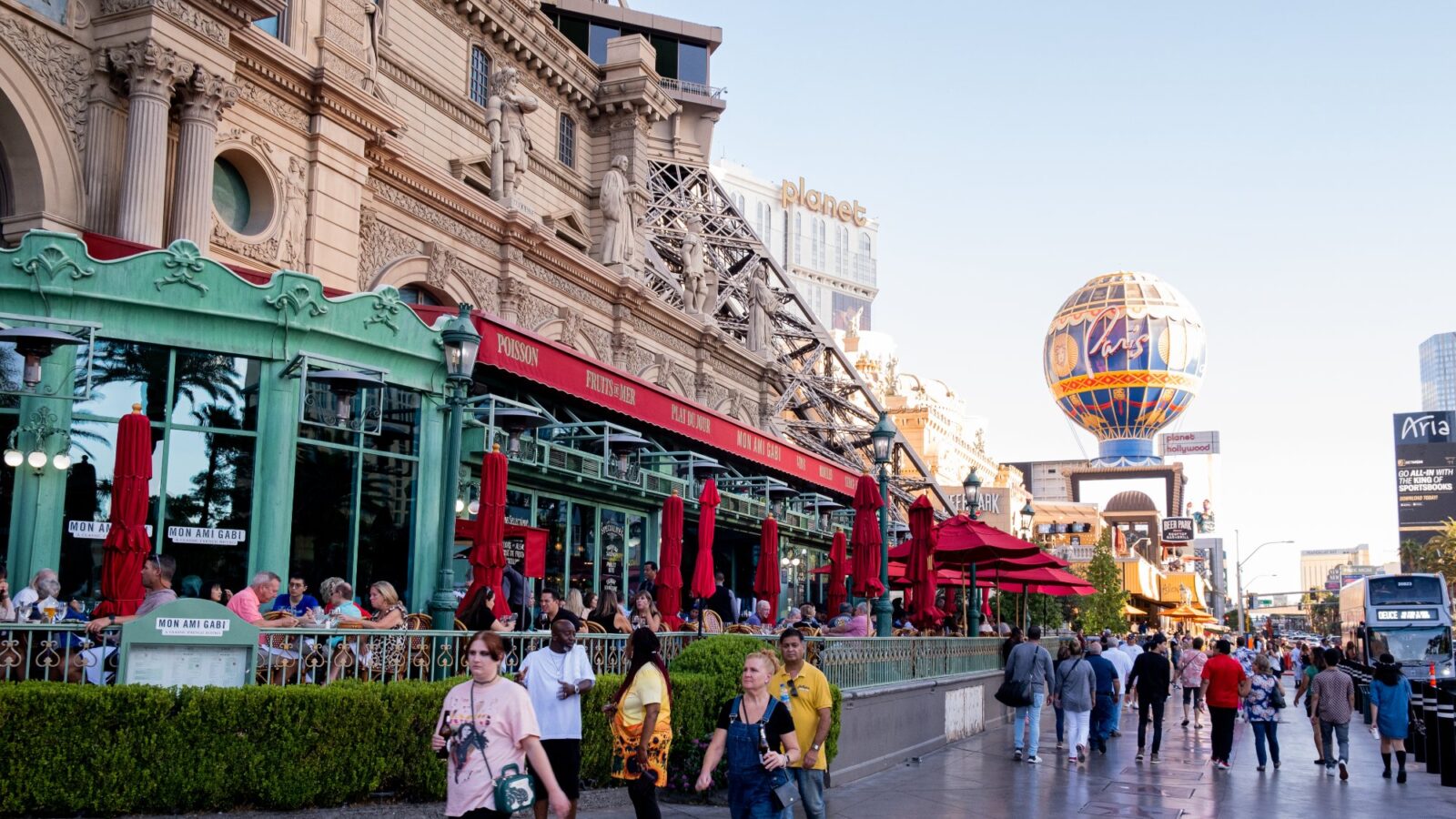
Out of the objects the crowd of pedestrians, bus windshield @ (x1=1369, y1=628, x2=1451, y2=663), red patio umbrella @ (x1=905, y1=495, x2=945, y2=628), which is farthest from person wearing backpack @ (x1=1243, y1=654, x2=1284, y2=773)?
bus windshield @ (x1=1369, y1=628, x2=1451, y2=663)

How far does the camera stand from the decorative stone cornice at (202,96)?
1844cm

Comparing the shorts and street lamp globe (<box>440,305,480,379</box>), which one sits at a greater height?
street lamp globe (<box>440,305,480,379</box>)

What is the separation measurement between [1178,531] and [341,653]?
348ft

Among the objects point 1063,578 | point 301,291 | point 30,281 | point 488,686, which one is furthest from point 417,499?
point 1063,578

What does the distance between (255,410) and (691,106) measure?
4581 cm

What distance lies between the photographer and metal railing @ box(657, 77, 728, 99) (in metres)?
56.6

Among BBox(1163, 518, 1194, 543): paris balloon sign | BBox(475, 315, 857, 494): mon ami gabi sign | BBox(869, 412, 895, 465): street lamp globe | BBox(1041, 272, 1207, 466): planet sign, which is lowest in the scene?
BBox(869, 412, 895, 465): street lamp globe

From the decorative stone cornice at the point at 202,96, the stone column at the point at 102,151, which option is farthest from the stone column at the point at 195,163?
the stone column at the point at 102,151

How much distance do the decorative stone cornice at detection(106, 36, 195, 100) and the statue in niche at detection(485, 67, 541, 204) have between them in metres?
11.2

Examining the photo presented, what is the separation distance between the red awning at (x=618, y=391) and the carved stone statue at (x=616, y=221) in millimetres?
7496

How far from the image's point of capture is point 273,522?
14.6 meters

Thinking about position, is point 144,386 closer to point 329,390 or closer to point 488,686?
point 329,390

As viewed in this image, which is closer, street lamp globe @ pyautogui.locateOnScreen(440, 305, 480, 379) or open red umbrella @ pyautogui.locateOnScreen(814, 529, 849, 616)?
street lamp globe @ pyautogui.locateOnScreen(440, 305, 480, 379)

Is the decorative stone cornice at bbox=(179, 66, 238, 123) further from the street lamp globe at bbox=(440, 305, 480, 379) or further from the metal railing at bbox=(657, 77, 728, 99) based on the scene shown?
the metal railing at bbox=(657, 77, 728, 99)
